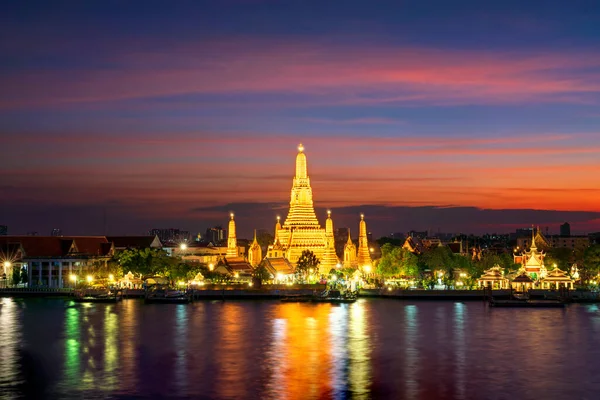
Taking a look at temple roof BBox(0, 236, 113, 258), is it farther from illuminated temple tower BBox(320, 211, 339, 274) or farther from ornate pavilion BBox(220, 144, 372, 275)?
illuminated temple tower BBox(320, 211, 339, 274)

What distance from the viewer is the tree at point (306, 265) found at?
3674 inches

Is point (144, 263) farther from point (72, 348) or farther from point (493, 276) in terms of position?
point (72, 348)

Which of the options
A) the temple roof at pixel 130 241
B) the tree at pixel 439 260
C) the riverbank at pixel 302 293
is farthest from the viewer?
the temple roof at pixel 130 241

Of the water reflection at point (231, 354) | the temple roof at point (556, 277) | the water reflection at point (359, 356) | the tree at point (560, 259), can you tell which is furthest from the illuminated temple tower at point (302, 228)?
the water reflection at point (359, 356)

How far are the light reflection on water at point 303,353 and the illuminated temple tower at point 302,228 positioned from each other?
112ft

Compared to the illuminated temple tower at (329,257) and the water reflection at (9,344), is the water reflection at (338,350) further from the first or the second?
the illuminated temple tower at (329,257)

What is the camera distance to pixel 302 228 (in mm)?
102375

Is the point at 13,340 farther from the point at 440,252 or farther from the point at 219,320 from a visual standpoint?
the point at 440,252

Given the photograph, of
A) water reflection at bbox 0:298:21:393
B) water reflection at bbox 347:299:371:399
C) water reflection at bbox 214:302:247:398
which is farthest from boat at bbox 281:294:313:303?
water reflection at bbox 0:298:21:393

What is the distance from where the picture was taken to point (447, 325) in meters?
55.0

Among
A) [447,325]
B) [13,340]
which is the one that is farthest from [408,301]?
[13,340]

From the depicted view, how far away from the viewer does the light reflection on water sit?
36094mm

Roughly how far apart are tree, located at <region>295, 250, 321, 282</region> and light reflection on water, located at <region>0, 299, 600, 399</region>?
2684 cm

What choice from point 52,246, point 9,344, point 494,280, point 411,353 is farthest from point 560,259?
point 9,344
